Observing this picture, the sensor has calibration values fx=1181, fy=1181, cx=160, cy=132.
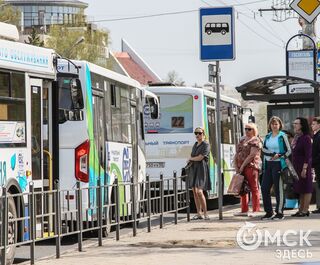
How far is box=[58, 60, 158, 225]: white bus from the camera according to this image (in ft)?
61.1

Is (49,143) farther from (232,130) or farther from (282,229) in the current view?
(232,130)

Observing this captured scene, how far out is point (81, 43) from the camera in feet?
301

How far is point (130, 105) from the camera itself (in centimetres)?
2312

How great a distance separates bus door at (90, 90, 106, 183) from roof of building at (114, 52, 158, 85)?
10039cm

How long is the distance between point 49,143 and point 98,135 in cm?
219

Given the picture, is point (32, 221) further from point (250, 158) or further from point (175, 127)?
point (175, 127)

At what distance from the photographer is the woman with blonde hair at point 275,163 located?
22.0m

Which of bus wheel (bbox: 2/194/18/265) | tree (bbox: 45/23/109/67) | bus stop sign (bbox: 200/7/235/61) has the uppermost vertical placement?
tree (bbox: 45/23/109/67)

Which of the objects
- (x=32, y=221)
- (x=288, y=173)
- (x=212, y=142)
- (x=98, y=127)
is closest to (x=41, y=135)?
(x=32, y=221)

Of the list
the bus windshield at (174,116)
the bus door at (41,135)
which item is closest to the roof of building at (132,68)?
the bus windshield at (174,116)

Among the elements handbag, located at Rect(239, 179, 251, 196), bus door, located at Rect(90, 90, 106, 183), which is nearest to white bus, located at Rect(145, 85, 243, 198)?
handbag, located at Rect(239, 179, 251, 196)

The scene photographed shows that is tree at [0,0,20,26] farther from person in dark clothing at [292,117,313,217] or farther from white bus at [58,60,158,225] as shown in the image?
person in dark clothing at [292,117,313,217]

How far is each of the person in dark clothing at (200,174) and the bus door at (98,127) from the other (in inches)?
130

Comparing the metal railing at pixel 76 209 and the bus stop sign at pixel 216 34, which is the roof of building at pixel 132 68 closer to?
the bus stop sign at pixel 216 34
